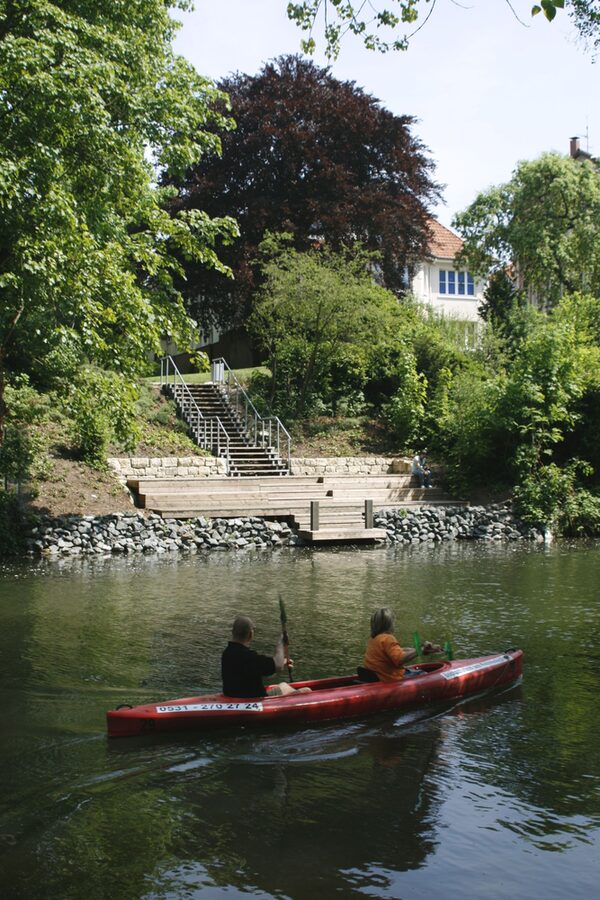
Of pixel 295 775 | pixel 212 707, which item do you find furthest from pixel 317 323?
pixel 295 775

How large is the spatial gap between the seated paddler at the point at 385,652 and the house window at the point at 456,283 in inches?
1518

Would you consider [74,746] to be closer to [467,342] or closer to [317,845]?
[317,845]

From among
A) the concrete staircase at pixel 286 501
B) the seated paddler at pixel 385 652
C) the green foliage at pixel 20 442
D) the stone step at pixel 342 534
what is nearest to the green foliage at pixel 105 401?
the green foliage at pixel 20 442

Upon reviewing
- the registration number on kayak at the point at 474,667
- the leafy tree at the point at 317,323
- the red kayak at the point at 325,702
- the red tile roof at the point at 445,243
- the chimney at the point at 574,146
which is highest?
the chimney at the point at 574,146

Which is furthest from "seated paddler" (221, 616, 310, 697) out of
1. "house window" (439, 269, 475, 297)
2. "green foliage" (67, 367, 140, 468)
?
"house window" (439, 269, 475, 297)

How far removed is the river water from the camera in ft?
16.7

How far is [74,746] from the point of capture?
718 cm

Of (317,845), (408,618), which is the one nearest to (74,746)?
(317,845)

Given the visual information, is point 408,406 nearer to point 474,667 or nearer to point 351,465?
point 351,465

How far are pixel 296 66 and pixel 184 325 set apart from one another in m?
19.3

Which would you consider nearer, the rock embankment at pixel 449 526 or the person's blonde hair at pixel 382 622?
the person's blonde hair at pixel 382 622

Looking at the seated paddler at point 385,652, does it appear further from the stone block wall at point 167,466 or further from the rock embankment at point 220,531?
the stone block wall at point 167,466

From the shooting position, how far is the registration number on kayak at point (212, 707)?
7.36 m

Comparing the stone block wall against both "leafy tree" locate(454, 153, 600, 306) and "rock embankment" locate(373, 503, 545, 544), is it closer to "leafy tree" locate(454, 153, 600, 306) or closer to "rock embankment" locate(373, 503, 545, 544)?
"rock embankment" locate(373, 503, 545, 544)
